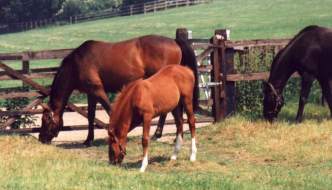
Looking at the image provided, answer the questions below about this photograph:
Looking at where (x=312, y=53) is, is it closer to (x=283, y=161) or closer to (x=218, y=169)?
(x=283, y=161)

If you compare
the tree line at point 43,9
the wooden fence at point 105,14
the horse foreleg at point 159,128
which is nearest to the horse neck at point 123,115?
the horse foreleg at point 159,128

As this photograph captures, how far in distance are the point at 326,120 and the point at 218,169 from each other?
163 inches

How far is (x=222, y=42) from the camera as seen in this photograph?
13484 millimetres

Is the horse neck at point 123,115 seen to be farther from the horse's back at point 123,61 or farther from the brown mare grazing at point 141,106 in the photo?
the horse's back at point 123,61

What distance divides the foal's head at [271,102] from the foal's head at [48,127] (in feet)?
13.6

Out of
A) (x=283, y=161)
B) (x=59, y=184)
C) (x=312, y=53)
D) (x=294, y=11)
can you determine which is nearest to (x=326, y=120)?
(x=312, y=53)

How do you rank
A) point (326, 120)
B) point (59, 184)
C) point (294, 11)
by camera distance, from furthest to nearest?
point (294, 11)
point (326, 120)
point (59, 184)

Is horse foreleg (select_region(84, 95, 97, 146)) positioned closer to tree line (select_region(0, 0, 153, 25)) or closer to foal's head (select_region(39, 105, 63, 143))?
foal's head (select_region(39, 105, 63, 143))

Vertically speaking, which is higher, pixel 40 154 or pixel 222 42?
pixel 222 42

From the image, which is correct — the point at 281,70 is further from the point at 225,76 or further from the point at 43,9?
the point at 43,9

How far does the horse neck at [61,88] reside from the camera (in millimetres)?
11680

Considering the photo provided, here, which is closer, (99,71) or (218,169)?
(218,169)

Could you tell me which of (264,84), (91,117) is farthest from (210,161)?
(264,84)

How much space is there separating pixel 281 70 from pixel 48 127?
4.78m
